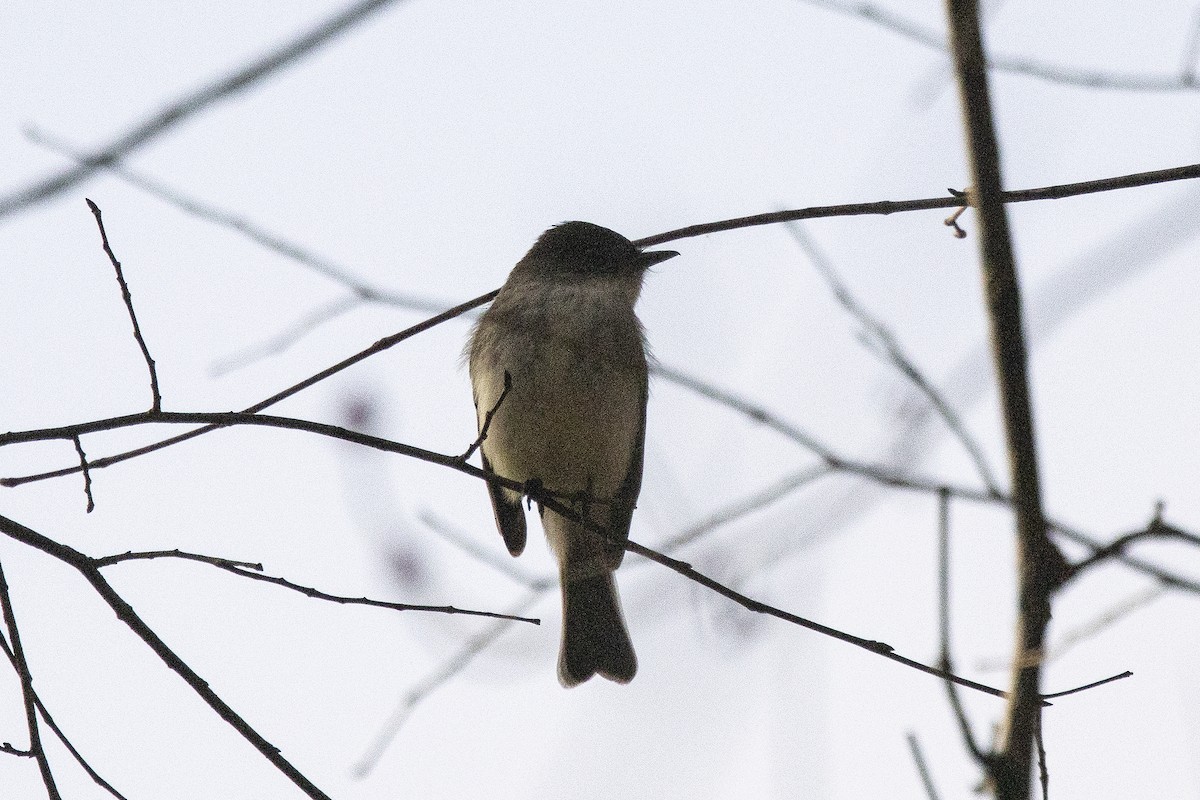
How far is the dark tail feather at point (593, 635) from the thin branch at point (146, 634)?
299cm

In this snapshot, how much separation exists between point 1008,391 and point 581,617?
3.71 metres

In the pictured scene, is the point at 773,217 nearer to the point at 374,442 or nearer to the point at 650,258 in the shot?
the point at 374,442

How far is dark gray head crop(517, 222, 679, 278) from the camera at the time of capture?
20.7 feet

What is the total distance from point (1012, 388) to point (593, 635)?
361 cm

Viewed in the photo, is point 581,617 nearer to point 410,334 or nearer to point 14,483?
point 410,334

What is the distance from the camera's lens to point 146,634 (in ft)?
9.09

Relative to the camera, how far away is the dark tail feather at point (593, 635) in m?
5.71

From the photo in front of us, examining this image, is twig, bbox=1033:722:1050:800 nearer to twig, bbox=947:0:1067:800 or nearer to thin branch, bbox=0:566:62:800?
twig, bbox=947:0:1067:800

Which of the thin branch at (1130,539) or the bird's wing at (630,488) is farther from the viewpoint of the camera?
the bird's wing at (630,488)

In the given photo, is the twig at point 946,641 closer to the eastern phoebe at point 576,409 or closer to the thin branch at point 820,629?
the thin branch at point 820,629

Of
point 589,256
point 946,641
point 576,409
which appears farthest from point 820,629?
point 589,256

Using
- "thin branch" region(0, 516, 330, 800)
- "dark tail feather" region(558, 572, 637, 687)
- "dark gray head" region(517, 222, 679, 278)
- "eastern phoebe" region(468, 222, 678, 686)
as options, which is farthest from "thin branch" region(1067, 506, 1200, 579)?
"dark gray head" region(517, 222, 679, 278)

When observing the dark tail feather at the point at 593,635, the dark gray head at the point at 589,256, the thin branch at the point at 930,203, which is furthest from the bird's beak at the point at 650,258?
the thin branch at the point at 930,203

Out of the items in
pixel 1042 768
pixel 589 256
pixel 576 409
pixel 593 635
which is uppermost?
pixel 589 256
